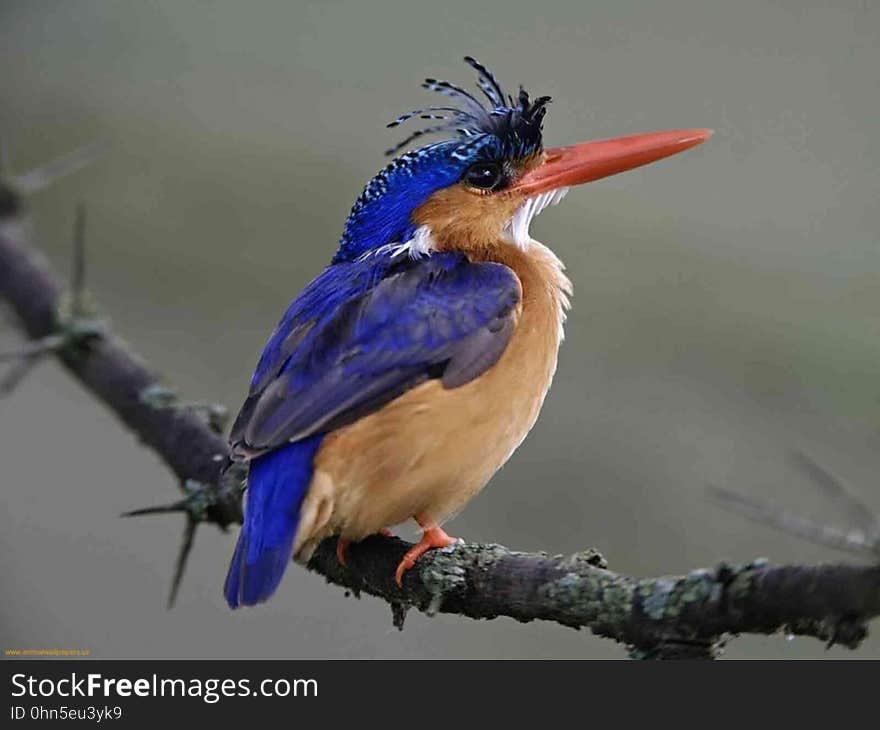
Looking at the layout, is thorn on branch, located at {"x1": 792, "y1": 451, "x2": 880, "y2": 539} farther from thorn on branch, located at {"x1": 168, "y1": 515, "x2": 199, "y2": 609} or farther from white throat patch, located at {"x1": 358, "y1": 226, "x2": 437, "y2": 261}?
white throat patch, located at {"x1": 358, "y1": 226, "x2": 437, "y2": 261}

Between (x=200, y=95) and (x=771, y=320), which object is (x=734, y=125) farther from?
(x=200, y=95)

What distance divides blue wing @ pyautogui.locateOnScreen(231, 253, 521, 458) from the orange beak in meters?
0.42

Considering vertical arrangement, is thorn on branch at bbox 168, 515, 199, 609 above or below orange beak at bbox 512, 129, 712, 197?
below

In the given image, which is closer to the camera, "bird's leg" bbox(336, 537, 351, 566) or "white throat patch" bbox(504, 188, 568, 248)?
"bird's leg" bbox(336, 537, 351, 566)

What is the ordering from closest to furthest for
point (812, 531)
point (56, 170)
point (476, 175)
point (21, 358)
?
1. point (812, 531)
2. point (21, 358)
3. point (476, 175)
4. point (56, 170)

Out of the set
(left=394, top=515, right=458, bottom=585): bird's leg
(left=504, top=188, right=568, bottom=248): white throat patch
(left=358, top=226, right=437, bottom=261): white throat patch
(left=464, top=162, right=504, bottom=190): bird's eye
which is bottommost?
(left=394, top=515, right=458, bottom=585): bird's leg

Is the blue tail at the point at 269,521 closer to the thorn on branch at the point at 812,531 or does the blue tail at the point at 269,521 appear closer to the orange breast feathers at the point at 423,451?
the orange breast feathers at the point at 423,451

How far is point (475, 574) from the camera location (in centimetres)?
244

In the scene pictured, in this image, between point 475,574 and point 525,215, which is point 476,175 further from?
point 475,574

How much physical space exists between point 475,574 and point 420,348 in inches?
27.1

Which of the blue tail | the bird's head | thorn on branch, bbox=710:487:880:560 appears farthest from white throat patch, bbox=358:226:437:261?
thorn on branch, bbox=710:487:880:560

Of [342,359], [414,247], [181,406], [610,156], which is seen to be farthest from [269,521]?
[610,156]

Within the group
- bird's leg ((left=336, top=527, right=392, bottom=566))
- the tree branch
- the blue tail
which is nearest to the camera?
the tree branch

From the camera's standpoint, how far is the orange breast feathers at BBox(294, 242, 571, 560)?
2.82 m
